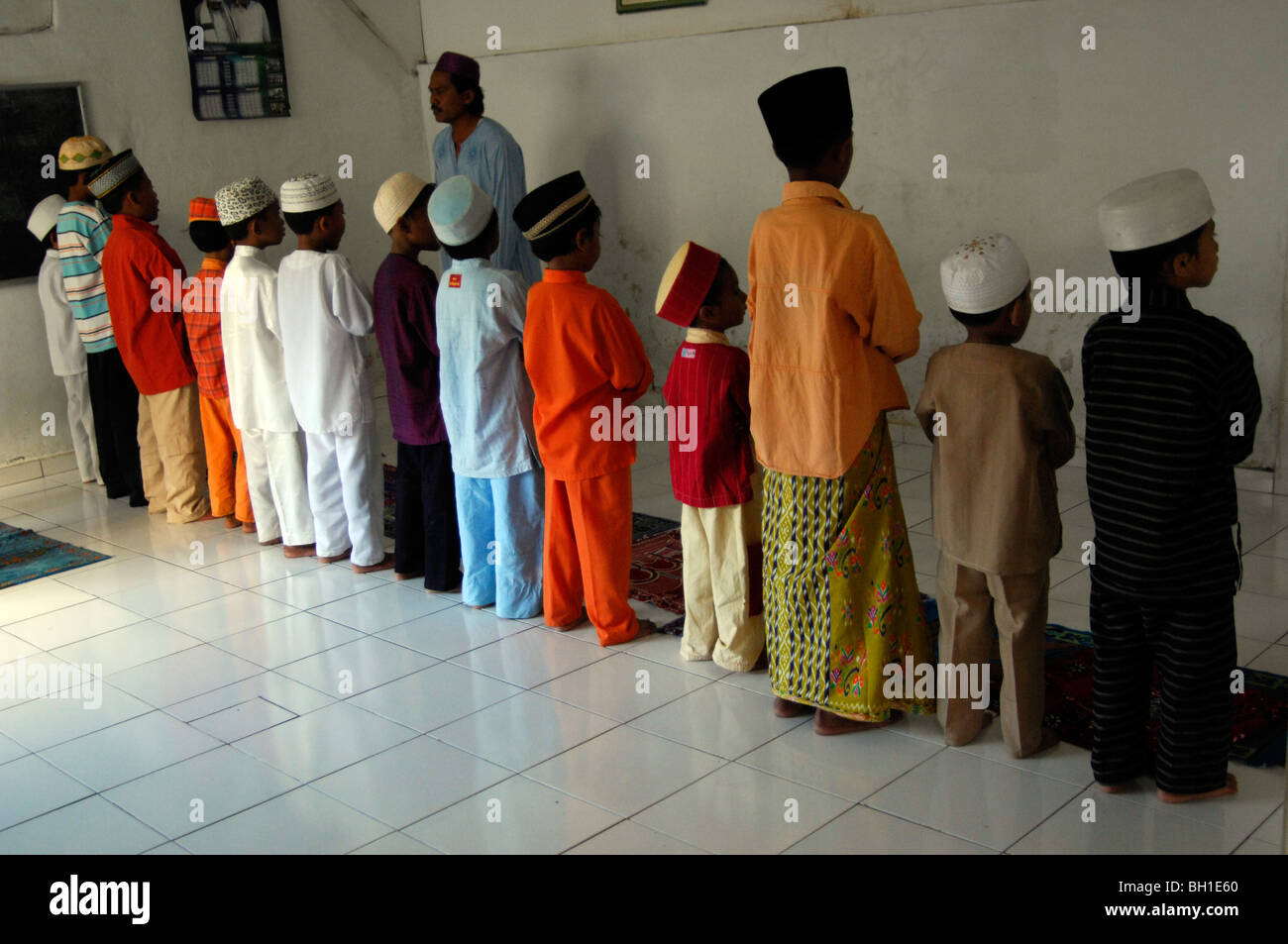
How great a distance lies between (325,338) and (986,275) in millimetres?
2580

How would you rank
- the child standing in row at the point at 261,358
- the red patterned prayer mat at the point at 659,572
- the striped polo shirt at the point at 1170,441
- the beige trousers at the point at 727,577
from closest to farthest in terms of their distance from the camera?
the striped polo shirt at the point at 1170,441
the beige trousers at the point at 727,577
the red patterned prayer mat at the point at 659,572
the child standing in row at the point at 261,358

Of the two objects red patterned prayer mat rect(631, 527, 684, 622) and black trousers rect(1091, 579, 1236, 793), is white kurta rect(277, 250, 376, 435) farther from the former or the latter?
black trousers rect(1091, 579, 1236, 793)

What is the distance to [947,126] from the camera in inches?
210

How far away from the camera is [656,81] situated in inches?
252

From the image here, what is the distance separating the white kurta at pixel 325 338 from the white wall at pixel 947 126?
8.16 ft

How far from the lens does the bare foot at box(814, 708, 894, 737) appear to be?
3078mm

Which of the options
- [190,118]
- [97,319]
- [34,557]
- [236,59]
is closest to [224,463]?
[34,557]

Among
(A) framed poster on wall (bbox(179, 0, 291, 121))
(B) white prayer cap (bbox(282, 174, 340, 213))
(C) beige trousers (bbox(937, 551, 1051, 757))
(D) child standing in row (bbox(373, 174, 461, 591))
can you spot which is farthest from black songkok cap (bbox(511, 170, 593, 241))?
(A) framed poster on wall (bbox(179, 0, 291, 121))

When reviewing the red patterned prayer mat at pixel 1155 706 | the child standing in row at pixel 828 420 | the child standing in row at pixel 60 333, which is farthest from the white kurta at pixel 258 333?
the red patterned prayer mat at pixel 1155 706

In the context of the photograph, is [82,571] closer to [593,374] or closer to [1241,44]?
[593,374]

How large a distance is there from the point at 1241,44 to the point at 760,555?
2795mm

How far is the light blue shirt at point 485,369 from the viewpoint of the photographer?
3850 millimetres

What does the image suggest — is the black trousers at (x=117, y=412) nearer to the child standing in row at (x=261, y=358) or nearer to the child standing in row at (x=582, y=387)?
the child standing in row at (x=261, y=358)

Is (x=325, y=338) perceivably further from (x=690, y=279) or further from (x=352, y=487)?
(x=690, y=279)
